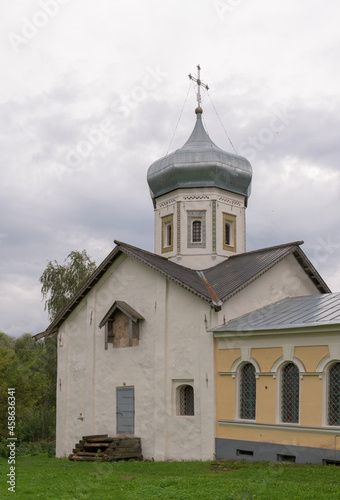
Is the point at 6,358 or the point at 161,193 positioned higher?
the point at 161,193

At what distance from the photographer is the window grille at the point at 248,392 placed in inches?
654

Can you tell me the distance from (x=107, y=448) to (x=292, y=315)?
6905 mm

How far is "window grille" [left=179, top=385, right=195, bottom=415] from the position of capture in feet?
59.9

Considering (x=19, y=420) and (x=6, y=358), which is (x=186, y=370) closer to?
(x=6, y=358)

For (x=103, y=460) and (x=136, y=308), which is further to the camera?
(x=136, y=308)

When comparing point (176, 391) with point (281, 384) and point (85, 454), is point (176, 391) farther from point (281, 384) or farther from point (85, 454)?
point (281, 384)

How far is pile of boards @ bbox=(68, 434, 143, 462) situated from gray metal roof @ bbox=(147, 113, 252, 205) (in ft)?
31.3

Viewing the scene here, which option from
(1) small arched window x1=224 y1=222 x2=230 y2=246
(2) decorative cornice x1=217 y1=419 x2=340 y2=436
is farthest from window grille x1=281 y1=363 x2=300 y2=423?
(1) small arched window x1=224 y1=222 x2=230 y2=246

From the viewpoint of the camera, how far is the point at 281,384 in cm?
1594

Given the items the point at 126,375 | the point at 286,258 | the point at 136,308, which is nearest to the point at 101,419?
the point at 126,375

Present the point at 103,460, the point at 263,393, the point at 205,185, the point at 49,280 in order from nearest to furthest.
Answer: the point at 263,393
the point at 103,460
the point at 205,185
the point at 49,280

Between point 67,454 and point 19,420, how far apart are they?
32.0 feet

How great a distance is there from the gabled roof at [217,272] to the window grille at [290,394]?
2.79 m

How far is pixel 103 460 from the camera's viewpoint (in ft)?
59.2
